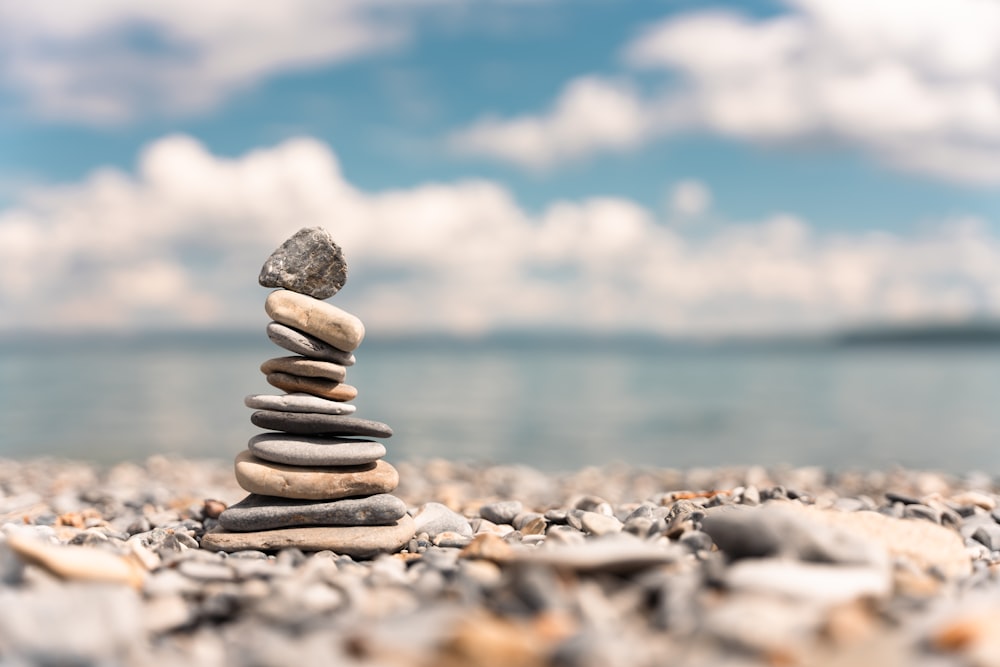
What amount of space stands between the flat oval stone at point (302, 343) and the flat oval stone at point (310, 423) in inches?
20.2

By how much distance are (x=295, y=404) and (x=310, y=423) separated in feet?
0.67

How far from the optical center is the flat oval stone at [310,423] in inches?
271

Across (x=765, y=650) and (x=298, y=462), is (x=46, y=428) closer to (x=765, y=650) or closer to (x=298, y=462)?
(x=298, y=462)

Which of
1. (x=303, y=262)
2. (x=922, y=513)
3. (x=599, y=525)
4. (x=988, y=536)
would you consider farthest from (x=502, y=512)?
(x=988, y=536)

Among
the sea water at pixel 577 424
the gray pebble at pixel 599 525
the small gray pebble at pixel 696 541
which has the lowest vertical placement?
the small gray pebble at pixel 696 541

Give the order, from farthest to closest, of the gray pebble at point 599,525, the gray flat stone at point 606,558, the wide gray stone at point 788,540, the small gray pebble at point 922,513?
the small gray pebble at point 922,513 < the gray pebble at point 599,525 < the wide gray stone at point 788,540 < the gray flat stone at point 606,558

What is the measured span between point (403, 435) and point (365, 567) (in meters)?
19.9

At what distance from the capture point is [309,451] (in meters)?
6.80

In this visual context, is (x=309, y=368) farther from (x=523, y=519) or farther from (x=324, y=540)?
(x=523, y=519)

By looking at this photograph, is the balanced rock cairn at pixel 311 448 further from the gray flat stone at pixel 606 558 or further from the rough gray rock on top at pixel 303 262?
the gray flat stone at pixel 606 558

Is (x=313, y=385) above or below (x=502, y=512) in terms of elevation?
above

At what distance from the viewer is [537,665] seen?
3654mm

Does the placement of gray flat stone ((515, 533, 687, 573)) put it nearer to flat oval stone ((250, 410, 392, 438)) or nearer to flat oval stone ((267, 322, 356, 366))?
flat oval stone ((250, 410, 392, 438))

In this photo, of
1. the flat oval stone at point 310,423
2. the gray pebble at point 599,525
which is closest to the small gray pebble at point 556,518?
the gray pebble at point 599,525
